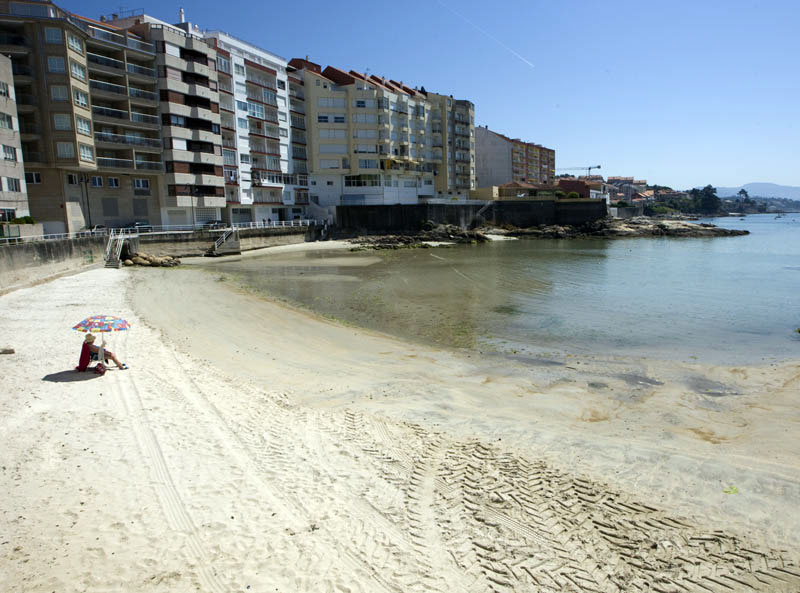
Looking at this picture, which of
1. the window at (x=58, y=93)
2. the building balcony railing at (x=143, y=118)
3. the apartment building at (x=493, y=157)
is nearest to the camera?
the window at (x=58, y=93)

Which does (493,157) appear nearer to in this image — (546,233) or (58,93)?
(546,233)

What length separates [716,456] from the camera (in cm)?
934

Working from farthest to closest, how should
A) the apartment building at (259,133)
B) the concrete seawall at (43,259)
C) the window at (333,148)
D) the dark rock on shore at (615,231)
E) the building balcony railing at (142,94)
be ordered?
1. the dark rock on shore at (615,231)
2. the window at (333,148)
3. the apartment building at (259,133)
4. the building balcony railing at (142,94)
5. the concrete seawall at (43,259)

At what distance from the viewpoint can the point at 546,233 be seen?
88.3 meters

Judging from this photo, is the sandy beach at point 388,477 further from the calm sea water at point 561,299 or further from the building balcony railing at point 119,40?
the building balcony railing at point 119,40

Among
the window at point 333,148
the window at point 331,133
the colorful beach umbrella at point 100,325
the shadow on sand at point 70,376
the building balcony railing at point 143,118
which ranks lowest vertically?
the shadow on sand at point 70,376

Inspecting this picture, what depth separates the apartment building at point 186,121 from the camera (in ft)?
188

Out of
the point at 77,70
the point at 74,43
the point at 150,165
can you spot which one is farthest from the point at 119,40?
the point at 150,165

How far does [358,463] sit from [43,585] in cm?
432

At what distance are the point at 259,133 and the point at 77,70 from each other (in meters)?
27.1

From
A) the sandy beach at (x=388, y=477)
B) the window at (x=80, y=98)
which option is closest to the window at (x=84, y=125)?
the window at (x=80, y=98)

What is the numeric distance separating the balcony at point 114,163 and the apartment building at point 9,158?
40.5ft

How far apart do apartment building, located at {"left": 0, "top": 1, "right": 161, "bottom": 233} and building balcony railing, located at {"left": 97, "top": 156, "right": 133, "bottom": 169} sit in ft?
0.31

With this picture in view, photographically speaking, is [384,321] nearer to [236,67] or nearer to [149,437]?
[149,437]
